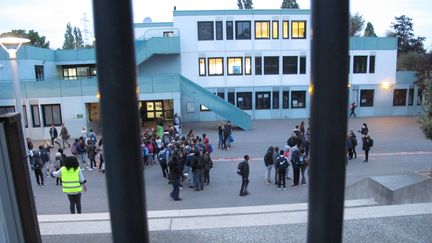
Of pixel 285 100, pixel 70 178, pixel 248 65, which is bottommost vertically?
pixel 70 178

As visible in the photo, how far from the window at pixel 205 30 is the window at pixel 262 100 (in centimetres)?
685

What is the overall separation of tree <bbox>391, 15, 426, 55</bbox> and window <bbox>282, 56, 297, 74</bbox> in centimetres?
4842

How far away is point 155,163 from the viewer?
52.7 ft

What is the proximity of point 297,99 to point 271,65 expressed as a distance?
4.04 meters

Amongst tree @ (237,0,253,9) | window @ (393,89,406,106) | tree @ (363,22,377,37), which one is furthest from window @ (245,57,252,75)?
tree @ (363,22,377,37)

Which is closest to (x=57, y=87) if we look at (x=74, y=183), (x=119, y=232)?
(x=74, y=183)

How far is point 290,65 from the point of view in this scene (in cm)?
3166

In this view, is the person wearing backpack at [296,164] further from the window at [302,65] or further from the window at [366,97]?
the window at [366,97]

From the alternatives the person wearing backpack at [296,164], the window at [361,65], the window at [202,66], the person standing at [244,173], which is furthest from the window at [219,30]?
the person standing at [244,173]

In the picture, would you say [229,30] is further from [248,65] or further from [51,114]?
[51,114]

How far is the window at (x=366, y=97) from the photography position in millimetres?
32562

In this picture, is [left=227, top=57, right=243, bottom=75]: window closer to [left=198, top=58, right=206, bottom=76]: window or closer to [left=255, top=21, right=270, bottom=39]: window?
[left=198, top=58, right=206, bottom=76]: window

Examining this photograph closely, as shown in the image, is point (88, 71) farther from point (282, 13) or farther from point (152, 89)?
point (282, 13)

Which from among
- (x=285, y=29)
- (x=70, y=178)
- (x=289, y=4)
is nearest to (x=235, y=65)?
(x=285, y=29)
